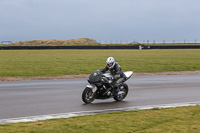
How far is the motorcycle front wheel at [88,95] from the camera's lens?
11.5 metres

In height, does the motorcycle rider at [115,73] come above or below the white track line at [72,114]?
above

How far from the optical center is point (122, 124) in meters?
8.12

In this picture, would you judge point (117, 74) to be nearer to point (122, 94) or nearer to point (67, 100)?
point (122, 94)

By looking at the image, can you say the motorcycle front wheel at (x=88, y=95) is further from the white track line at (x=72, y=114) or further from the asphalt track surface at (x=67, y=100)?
the white track line at (x=72, y=114)

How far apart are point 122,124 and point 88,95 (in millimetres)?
3590

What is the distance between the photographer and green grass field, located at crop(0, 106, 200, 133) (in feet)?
24.7

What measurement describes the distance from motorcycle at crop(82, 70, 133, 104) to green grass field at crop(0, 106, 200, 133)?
6.61 feet

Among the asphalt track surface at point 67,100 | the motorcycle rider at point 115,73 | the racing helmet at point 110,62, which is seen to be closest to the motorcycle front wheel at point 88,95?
the asphalt track surface at point 67,100

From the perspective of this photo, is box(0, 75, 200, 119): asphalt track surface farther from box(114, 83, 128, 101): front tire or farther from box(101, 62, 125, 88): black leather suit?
box(101, 62, 125, 88): black leather suit

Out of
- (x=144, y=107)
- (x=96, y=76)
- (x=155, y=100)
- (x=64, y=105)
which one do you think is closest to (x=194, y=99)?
(x=155, y=100)

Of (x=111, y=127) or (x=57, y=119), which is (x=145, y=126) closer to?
(x=111, y=127)

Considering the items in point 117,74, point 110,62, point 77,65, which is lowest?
point 77,65

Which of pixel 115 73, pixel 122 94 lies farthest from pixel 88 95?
pixel 122 94

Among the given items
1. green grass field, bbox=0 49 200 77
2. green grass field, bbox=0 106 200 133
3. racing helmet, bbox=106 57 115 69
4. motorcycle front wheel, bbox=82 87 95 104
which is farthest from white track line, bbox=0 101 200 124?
green grass field, bbox=0 49 200 77
